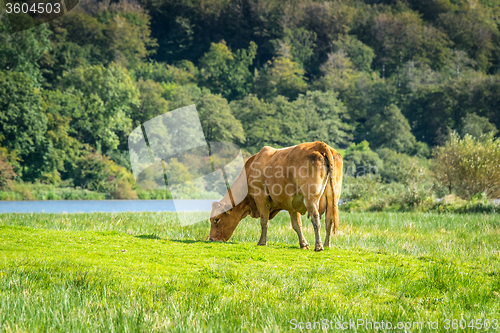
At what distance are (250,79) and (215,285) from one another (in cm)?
10099

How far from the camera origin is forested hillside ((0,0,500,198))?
55156mm

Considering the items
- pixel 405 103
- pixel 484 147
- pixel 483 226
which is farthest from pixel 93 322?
pixel 405 103

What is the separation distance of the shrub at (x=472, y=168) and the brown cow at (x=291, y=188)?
2022 centimetres

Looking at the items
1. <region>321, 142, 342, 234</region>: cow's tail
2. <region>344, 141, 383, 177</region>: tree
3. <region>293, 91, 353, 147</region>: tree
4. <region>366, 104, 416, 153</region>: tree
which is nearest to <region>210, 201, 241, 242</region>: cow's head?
<region>321, 142, 342, 234</region>: cow's tail

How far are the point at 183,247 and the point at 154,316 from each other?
13.5 ft

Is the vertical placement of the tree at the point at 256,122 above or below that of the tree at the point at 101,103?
below

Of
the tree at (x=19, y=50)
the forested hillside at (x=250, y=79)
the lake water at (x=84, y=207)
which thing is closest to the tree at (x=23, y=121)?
the forested hillside at (x=250, y=79)

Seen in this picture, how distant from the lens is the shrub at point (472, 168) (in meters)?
26.0

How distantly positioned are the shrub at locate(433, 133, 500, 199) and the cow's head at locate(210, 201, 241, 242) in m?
20.5

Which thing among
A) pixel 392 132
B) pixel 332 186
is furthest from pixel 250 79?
pixel 332 186

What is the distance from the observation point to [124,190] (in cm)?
5438

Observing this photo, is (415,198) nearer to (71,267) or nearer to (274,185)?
(274,185)

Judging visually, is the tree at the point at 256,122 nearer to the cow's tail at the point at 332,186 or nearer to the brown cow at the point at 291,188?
the brown cow at the point at 291,188

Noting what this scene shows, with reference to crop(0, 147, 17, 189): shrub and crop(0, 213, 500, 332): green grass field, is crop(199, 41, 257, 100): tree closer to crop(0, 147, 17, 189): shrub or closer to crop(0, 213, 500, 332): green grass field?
crop(0, 147, 17, 189): shrub
